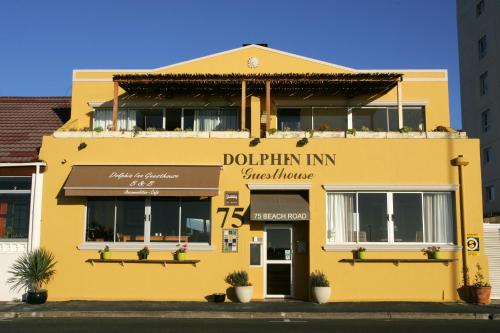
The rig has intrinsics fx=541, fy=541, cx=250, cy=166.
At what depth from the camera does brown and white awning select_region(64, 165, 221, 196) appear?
16.6m

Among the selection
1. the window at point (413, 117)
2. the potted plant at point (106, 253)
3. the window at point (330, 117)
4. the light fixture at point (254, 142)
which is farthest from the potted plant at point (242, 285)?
the window at point (413, 117)

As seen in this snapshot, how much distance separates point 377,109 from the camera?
66.8 feet

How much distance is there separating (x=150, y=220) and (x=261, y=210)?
3.61 m

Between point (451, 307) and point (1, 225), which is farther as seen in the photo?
point (1, 225)

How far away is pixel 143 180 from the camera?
665 inches

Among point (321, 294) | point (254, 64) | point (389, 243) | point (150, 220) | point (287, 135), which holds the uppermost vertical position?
point (254, 64)

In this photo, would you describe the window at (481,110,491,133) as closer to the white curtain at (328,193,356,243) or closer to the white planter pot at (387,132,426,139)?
the white planter pot at (387,132,426,139)

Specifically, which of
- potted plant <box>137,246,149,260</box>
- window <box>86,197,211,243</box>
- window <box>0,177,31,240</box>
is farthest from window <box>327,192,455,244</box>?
window <box>0,177,31,240</box>

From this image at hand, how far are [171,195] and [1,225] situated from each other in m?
5.78

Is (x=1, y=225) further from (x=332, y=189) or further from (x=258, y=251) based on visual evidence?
(x=332, y=189)

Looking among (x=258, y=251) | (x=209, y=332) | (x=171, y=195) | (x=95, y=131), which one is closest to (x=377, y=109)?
(x=258, y=251)

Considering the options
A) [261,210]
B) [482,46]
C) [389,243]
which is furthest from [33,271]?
[482,46]

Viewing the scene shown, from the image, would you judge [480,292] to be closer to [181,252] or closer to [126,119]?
[181,252]

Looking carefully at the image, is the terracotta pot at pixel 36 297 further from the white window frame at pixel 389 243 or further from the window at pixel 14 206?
the white window frame at pixel 389 243
